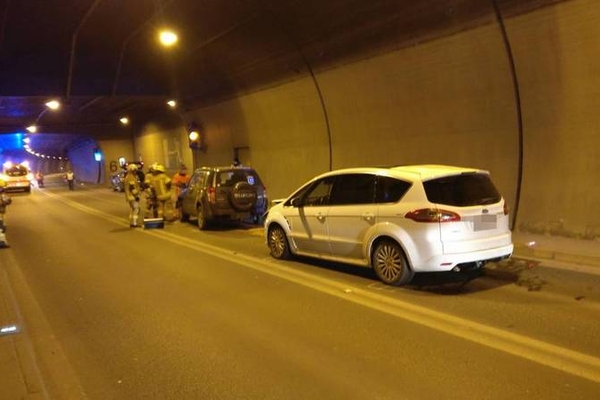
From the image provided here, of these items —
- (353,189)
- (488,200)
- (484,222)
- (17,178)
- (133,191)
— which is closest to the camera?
(484,222)

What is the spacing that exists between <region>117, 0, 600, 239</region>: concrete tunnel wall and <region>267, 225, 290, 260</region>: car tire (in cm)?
435

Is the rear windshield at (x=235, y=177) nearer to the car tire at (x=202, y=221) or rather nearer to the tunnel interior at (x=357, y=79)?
the car tire at (x=202, y=221)

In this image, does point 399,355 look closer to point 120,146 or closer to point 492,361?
point 492,361

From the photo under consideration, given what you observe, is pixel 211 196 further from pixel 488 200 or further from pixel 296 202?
pixel 488 200

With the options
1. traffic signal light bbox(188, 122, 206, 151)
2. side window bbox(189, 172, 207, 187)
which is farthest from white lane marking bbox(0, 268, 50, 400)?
traffic signal light bbox(188, 122, 206, 151)

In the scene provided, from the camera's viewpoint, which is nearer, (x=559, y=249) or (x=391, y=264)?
(x=391, y=264)

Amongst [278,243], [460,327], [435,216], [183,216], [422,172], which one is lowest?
[460,327]

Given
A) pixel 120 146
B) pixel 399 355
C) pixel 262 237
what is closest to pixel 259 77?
pixel 262 237

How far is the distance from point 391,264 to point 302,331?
2.20 m

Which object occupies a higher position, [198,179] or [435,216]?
[198,179]

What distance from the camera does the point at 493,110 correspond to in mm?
11055

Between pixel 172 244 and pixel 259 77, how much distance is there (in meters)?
7.57

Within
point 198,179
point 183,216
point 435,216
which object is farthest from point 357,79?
point 435,216

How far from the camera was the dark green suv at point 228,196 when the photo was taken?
14.5 metres
